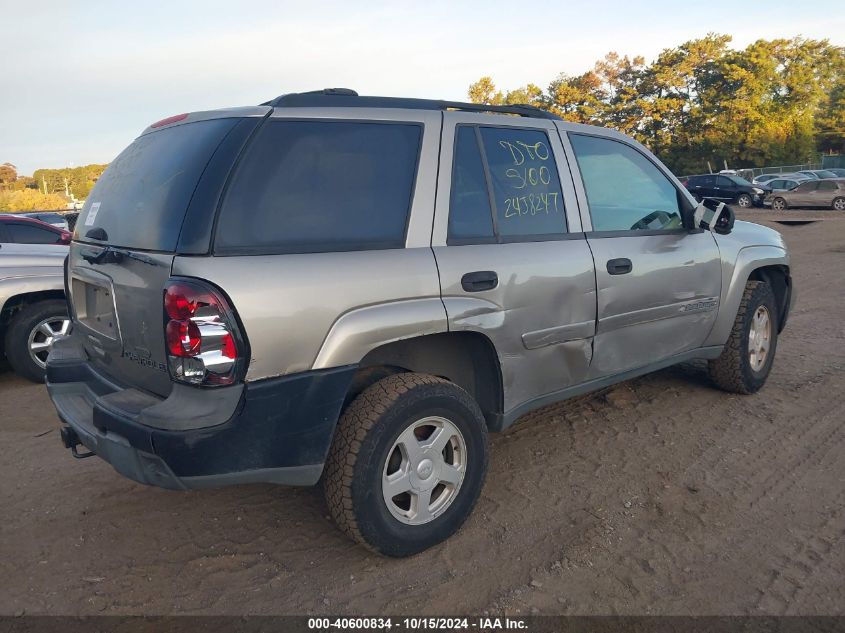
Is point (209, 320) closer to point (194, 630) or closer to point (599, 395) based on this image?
point (194, 630)

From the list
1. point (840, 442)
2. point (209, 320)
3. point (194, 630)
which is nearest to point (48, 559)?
point (194, 630)

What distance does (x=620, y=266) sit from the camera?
367 centimetres

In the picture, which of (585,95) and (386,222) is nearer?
(386,222)

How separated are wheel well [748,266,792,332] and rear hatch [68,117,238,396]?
4.09 metres

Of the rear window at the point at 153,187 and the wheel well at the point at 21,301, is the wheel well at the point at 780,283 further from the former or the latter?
the wheel well at the point at 21,301

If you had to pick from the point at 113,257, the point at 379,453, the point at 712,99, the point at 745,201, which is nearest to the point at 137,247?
the point at 113,257

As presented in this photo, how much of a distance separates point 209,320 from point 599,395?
3.36m

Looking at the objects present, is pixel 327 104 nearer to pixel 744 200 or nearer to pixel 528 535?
pixel 528 535

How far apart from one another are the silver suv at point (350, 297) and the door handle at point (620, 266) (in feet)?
0.06

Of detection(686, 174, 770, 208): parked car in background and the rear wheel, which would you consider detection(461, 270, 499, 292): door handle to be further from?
the rear wheel

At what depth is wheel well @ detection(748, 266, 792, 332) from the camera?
5.02m

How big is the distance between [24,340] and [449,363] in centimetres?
442

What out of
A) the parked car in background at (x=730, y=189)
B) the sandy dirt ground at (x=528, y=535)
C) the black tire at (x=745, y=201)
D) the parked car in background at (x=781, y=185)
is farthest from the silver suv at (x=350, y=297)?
the black tire at (x=745, y=201)

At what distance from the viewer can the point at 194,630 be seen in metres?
2.50
